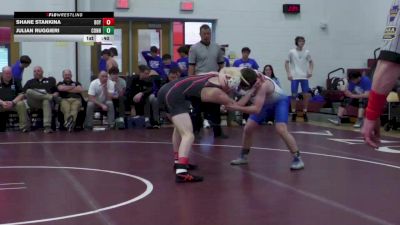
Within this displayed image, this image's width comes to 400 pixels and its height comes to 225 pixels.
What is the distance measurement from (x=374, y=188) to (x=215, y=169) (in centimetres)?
197

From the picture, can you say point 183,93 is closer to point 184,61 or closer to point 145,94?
point 145,94

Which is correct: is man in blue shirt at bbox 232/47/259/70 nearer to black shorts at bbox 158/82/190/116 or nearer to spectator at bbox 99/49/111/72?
spectator at bbox 99/49/111/72

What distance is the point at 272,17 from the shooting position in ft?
56.0

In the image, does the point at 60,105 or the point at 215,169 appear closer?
the point at 215,169

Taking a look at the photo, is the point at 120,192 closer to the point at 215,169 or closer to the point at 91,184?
the point at 91,184

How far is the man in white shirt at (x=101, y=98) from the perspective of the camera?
12.3 m

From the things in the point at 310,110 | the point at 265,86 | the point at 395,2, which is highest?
the point at 395,2

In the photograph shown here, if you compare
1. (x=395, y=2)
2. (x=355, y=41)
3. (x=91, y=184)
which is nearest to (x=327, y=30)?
(x=355, y=41)
